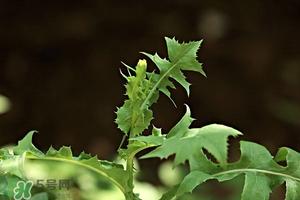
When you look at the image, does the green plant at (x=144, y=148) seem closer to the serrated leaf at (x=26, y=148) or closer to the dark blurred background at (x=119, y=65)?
the serrated leaf at (x=26, y=148)

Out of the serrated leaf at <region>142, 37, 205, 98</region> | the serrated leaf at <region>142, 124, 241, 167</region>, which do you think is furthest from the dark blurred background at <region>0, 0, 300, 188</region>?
the serrated leaf at <region>142, 124, 241, 167</region>

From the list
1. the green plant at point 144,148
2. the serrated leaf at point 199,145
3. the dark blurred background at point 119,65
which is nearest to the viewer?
the serrated leaf at point 199,145

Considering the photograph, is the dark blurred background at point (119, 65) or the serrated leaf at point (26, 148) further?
the dark blurred background at point (119, 65)

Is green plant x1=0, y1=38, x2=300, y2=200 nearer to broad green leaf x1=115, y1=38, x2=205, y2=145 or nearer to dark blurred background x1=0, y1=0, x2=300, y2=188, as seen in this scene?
broad green leaf x1=115, y1=38, x2=205, y2=145

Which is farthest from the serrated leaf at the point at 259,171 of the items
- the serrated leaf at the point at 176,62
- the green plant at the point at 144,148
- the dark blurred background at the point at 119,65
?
the dark blurred background at the point at 119,65

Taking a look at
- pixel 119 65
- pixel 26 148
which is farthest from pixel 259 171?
pixel 119 65

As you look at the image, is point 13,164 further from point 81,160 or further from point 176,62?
point 176,62

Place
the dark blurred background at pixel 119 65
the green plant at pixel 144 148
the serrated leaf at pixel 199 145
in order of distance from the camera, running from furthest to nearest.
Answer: the dark blurred background at pixel 119 65
the green plant at pixel 144 148
the serrated leaf at pixel 199 145

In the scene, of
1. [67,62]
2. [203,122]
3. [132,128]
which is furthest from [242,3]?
[132,128]
